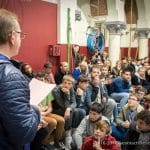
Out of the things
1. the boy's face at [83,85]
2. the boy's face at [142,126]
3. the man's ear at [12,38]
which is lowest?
the boy's face at [142,126]

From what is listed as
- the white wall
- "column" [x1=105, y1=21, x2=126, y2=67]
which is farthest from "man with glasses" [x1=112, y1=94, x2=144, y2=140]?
"column" [x1=105, y1=21, x2=126, y2=67]

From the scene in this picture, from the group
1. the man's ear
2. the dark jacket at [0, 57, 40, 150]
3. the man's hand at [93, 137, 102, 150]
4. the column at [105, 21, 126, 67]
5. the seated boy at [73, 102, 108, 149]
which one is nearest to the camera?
the dark jacket at [0, 57, 40, 150]

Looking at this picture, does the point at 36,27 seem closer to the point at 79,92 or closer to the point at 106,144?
the point at 79,92

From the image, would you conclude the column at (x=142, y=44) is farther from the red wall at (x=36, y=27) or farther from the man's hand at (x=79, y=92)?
the man's hand at (x=79, y=92)

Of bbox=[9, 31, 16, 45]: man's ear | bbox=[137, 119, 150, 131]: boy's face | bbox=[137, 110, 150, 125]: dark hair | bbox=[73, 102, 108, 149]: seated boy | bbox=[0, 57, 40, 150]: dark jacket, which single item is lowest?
bbox=[73, 102, 108, 149]: seated boy

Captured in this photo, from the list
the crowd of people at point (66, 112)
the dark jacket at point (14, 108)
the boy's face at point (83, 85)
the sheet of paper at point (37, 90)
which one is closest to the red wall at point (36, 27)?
the crowd of people at point (66, 112)

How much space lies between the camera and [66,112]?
13.8 ft

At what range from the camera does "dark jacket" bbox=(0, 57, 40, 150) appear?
4.11 ft

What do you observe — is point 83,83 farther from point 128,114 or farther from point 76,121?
point 128,114

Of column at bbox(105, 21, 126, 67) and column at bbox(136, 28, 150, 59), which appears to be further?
column at bbox(136, 28, 150, 59)

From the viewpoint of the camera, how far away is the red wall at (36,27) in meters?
6.37

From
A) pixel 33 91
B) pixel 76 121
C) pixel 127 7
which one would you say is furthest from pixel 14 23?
pixel 127 7

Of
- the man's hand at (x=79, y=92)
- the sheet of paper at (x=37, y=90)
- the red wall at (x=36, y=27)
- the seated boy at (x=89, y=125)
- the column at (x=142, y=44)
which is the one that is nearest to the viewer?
the sheet of paper at (x=37, y=90)

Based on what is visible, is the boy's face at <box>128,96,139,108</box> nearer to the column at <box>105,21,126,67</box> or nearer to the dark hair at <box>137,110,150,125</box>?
the dark hair at <box>137,110,150,125</box>
